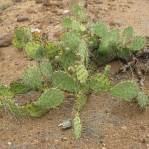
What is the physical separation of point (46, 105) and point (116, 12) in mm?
1942

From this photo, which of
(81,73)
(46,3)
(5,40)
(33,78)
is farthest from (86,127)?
(46,3)

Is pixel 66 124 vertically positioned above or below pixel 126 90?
below

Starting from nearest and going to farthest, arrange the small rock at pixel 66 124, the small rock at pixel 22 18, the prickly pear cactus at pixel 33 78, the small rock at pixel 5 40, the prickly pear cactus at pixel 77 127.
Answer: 1. the prickly pear cactus at pixel 77 127
2. the small rock at pixel 66 124
3. the prickly pear cactus at pixel 33 78
4. the small rock at pixel 5 40
5. the small rock at pixel 22 18

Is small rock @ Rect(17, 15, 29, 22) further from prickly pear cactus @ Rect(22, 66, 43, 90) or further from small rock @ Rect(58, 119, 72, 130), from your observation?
small rock @ Rect(58, 119, 72, 130)

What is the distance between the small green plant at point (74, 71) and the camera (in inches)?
157

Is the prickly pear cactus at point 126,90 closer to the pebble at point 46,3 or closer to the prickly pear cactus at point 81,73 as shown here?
the prickly pear cactus at point 81,73

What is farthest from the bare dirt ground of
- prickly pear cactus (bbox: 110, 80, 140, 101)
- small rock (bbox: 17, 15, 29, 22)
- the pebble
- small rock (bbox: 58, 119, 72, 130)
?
the pebble

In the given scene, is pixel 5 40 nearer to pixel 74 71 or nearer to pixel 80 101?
pixel 74 71

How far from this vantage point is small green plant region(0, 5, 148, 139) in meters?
3.98

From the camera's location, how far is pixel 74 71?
4.18 m

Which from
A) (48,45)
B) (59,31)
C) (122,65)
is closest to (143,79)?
(122,65)

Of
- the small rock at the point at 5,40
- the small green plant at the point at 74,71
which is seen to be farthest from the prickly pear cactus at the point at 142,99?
the small rock at the point at 5,40

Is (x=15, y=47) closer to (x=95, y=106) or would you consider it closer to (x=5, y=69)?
(x=5, y=69)

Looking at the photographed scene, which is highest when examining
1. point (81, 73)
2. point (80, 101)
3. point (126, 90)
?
point (81, 73)
